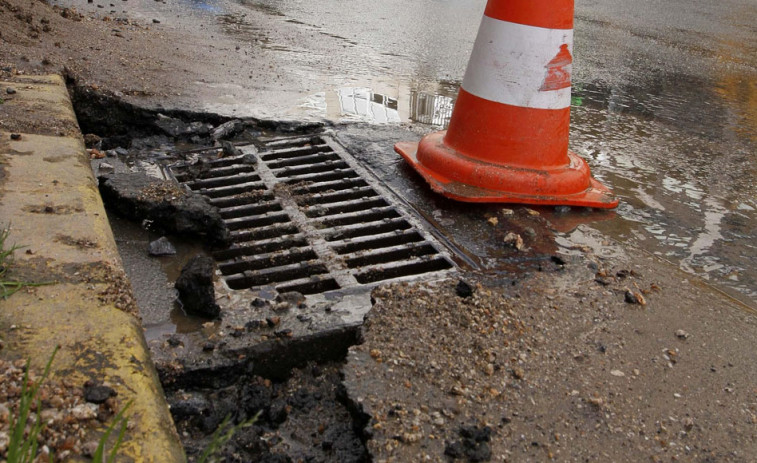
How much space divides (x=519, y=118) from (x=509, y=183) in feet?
0.99

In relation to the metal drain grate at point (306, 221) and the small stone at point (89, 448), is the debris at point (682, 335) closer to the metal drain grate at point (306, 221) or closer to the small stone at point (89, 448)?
the metal drain grate at point (306, 221)

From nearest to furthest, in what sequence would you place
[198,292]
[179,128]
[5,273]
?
[5,273] → [198,292] → [179,128]

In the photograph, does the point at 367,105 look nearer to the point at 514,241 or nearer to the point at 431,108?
the point at 431,108

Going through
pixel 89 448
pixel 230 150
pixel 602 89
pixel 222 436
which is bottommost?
pixel 602 89

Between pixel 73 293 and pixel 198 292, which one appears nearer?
pixel 73 293

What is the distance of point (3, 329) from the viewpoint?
1497mm

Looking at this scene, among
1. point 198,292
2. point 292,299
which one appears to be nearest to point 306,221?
point 292,299

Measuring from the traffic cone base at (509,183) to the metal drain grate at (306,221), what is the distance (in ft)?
0.87

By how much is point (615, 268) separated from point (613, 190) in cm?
88

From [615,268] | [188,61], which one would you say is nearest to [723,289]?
[615,268]

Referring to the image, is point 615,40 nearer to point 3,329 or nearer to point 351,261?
point 351,261

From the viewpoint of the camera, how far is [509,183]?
2939 millimetres

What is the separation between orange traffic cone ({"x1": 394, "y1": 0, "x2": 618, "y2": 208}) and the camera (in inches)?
115

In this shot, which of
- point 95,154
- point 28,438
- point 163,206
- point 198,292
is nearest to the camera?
point 28,438
